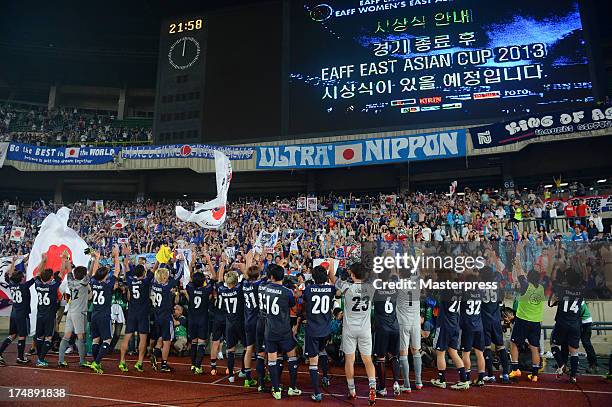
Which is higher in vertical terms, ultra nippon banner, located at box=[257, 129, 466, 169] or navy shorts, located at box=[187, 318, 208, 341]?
ultra nippon banner, located at box=[257, 129, 466, 169]

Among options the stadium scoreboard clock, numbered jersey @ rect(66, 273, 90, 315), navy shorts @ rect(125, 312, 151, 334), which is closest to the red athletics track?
navy shorts @ rect(125, 312, 151, 334)

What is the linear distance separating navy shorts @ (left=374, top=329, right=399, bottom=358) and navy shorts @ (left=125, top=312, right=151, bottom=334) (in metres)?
5.04

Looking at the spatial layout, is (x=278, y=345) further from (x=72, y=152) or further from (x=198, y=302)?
(x=72, y=152)

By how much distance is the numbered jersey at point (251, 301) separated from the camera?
836cm

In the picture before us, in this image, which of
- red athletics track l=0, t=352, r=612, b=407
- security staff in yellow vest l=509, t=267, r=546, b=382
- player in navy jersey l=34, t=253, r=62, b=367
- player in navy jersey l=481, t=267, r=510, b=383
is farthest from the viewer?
player in navy jersey l=34, t=253, r=62, b=367

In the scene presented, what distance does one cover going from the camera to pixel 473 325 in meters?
8.16

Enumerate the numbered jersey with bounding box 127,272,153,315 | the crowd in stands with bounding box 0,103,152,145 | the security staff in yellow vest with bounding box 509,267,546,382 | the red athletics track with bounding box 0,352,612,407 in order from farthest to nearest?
the crowd in stands with bounding box 0,103,152,145, the numbered jersey with bounding box 127,272,153,315, the security staff in yellow vest with bounding box 509,267,546,382, the red athletics track with bounding box 0,352,612,407

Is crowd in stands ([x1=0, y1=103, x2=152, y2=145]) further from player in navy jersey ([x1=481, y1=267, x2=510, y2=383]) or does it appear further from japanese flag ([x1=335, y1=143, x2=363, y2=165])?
player in navy jersey ([x1=481, y1=267, x2=510, y2=383])

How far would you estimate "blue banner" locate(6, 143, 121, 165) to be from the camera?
30.8 m

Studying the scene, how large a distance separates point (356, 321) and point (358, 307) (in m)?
0.24

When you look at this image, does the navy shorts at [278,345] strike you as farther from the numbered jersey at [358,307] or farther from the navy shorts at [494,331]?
the navy shorts at [494,331]

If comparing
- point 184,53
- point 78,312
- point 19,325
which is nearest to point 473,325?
point 78,312

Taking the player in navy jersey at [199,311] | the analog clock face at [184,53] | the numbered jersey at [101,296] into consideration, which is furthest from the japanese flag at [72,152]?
the player in navy jersey at [199,311]

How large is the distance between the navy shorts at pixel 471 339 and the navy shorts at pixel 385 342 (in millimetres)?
1409
